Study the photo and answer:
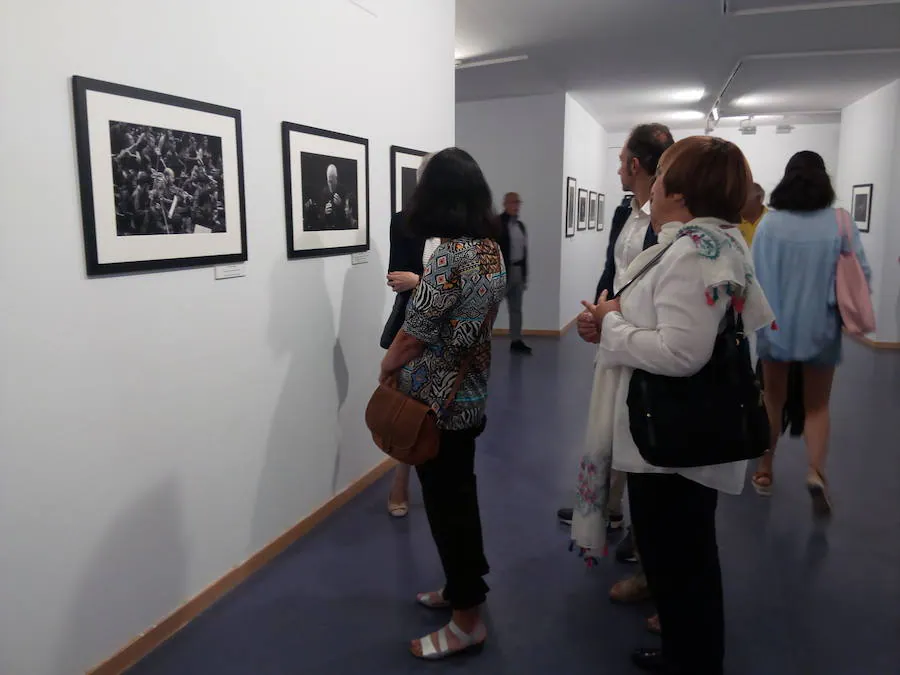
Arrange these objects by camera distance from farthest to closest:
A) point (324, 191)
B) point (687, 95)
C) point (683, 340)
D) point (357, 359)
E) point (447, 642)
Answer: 1. point (687, 95)
2. point (357, 359)
3. point (324, 191)
4. point (447, 642)
5. point (683, 340)

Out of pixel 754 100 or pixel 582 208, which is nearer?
pixel 754 100

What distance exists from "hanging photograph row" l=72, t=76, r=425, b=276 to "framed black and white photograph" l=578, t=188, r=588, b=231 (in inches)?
Result: 272

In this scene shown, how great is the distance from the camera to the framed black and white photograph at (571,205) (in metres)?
8.48

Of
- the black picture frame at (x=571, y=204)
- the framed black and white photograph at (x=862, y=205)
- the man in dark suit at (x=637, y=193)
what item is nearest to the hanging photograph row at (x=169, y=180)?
the man in dark suit at (x=637, y=193)

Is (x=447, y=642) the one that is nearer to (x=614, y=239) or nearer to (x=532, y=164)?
(x=614, y=239)

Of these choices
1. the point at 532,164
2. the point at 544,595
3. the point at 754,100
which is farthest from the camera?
the point at 754,100

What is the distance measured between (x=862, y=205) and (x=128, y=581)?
8898mm

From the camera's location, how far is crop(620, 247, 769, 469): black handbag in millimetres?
1608

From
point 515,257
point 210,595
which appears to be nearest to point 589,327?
point 210,595

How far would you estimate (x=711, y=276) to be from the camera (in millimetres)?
1552

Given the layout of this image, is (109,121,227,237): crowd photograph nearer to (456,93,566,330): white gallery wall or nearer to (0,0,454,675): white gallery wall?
(0,0,454,675): white gallery wall

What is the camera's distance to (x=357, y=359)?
3.46 m

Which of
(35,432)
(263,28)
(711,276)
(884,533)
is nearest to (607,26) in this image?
(263,28)

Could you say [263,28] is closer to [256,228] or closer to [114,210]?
[256,228]
